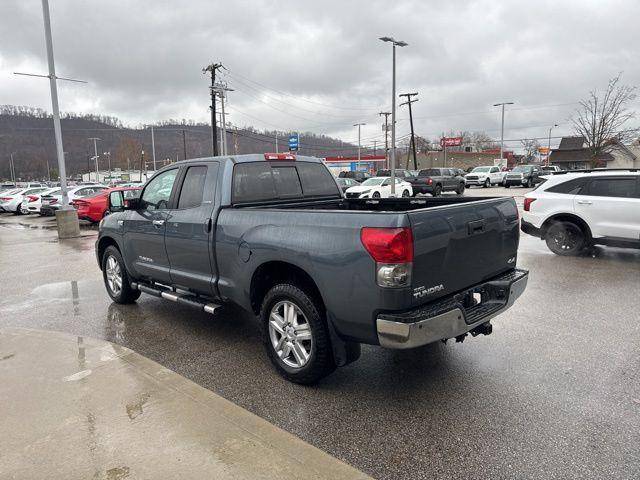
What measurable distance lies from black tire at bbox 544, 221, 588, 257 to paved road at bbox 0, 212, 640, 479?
236cm

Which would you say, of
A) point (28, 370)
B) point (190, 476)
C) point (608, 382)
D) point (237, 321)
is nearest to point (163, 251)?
point (237, 321)

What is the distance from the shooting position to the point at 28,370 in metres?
4.09

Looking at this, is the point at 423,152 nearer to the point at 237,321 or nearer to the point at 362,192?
the point at 362,192

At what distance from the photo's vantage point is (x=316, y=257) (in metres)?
3.42

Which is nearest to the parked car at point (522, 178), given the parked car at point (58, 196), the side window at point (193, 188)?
the parked car at point (58, 196)

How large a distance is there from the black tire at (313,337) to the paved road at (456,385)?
122mm

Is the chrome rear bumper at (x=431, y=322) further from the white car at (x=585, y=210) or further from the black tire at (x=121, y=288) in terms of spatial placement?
the white car at (x=585, y=210)

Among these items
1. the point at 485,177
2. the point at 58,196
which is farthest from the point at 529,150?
the point at 58,196

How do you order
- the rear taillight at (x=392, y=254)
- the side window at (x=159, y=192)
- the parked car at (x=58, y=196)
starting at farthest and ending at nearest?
the parked car at (x=58, y=196) < the side window at (x=159, y=192) < the rear taillight at (x=392, y=254)

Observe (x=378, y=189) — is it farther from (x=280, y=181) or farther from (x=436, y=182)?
(x=280, y=181)

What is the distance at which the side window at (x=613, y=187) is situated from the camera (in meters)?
8.16

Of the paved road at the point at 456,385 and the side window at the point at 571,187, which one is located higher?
the side window at the point at 571,187

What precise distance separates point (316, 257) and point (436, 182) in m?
27.5

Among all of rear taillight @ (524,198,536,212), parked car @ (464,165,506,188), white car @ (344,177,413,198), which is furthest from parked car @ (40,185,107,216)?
parked car @ (464,165,506,188)
